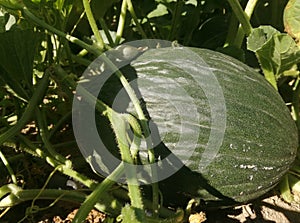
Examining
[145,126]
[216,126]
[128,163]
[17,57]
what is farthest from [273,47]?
[17,57]

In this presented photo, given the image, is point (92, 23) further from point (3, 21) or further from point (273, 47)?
point (273, 47)

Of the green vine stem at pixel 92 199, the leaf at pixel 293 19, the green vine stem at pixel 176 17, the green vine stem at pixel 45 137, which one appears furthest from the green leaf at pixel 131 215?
the green vine stem at pixel 176 17

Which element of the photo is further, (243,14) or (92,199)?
(243,14)

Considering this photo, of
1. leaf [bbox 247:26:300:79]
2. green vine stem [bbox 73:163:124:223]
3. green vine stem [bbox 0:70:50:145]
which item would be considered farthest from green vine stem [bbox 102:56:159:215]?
leaf [bbox 247:26:300:79]

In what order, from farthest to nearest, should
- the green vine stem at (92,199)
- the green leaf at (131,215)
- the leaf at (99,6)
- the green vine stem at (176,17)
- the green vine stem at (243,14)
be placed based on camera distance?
the green vine stem at (176,17) → the leaf at (99,6) → the green vine stem at (243,14) → the green vine stem at (92,199) → the green leaf at (131,215)

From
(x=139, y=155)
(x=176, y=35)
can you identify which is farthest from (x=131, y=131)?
(x=176, y=35)

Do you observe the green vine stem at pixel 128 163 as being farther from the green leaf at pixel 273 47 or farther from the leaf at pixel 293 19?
the leaf at pixel 293 19
